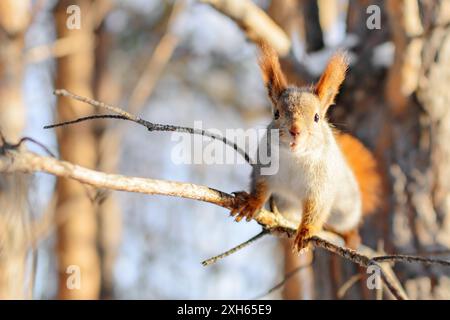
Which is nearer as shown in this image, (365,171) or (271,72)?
(271,72)

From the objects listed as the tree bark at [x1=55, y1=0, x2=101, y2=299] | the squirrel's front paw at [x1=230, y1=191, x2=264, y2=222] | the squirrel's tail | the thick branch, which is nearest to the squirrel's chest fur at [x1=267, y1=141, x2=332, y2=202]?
the squirrel's front paw at [x1=230, y1=191, x2=264, y2=222]

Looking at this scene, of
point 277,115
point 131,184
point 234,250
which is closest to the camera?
point 131,184

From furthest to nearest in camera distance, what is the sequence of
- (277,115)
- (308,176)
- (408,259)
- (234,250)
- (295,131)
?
(308,176), (277,115), (295,131), (234,250), (408,259)

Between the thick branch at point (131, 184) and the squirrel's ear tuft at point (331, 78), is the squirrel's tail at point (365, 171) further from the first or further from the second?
the thick branch at point (131, 184)

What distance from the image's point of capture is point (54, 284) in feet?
13.5

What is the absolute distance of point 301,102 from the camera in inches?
63.9

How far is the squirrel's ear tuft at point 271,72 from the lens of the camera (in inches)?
64.8

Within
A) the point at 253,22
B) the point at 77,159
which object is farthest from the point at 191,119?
the point at 253,22

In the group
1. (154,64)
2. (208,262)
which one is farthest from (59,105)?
(208,262)

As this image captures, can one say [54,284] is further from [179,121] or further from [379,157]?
[379,157]

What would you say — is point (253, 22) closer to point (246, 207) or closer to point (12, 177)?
point (246, 207)

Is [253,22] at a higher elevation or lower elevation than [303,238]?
higher

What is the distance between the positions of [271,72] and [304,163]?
28 centimetres

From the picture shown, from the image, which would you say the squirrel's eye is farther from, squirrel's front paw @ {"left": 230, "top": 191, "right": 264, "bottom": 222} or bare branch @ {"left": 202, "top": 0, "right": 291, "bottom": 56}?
bare branch @ {"left": 202, "top": 0, "right": 291, "bottom": 56}
